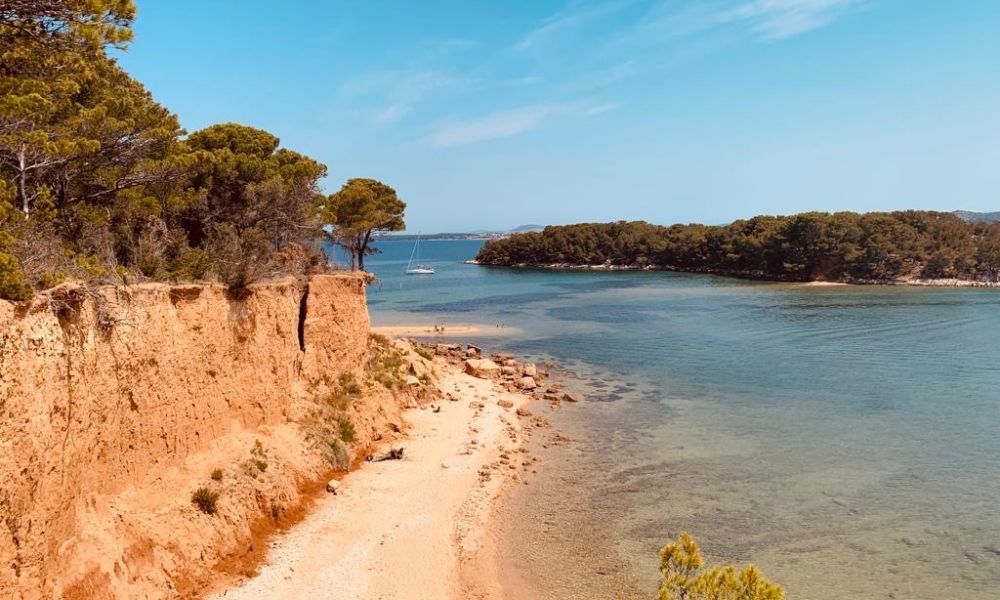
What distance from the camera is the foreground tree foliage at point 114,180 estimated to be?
1130 cm

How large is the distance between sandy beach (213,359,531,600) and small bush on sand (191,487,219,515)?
6.03 ft

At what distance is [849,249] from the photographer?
8769 centimetres

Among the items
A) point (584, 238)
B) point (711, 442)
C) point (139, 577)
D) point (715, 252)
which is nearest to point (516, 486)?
point (711, 442)

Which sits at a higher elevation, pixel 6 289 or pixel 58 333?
pixel 6 289

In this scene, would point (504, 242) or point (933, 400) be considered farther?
point (504, 242)

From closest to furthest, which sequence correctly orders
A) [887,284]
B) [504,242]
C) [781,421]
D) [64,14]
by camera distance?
[64,14] < [781,421] < [887,284] < [504,242]

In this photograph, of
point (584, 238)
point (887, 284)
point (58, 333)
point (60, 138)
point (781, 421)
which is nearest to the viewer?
point (58, 333)

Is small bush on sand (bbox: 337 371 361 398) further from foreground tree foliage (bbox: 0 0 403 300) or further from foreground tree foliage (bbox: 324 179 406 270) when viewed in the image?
foreground tree foliage (bbox: 324 179 406 270)

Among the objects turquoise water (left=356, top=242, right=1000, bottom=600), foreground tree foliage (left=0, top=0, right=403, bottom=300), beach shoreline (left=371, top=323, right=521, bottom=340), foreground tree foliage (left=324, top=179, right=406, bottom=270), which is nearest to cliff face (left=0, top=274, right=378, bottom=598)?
foreground tree foliage (left=0, top=0, right=403, bottom=300)

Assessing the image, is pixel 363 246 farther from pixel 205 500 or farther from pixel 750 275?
pixel 750 275

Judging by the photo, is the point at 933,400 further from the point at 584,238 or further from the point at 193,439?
the point at 584,238

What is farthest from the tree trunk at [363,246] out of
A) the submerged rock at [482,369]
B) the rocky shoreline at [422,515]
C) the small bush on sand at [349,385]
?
the small bush on sand at [349,385]

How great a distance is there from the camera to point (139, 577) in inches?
475

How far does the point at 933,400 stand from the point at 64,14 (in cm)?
3665
